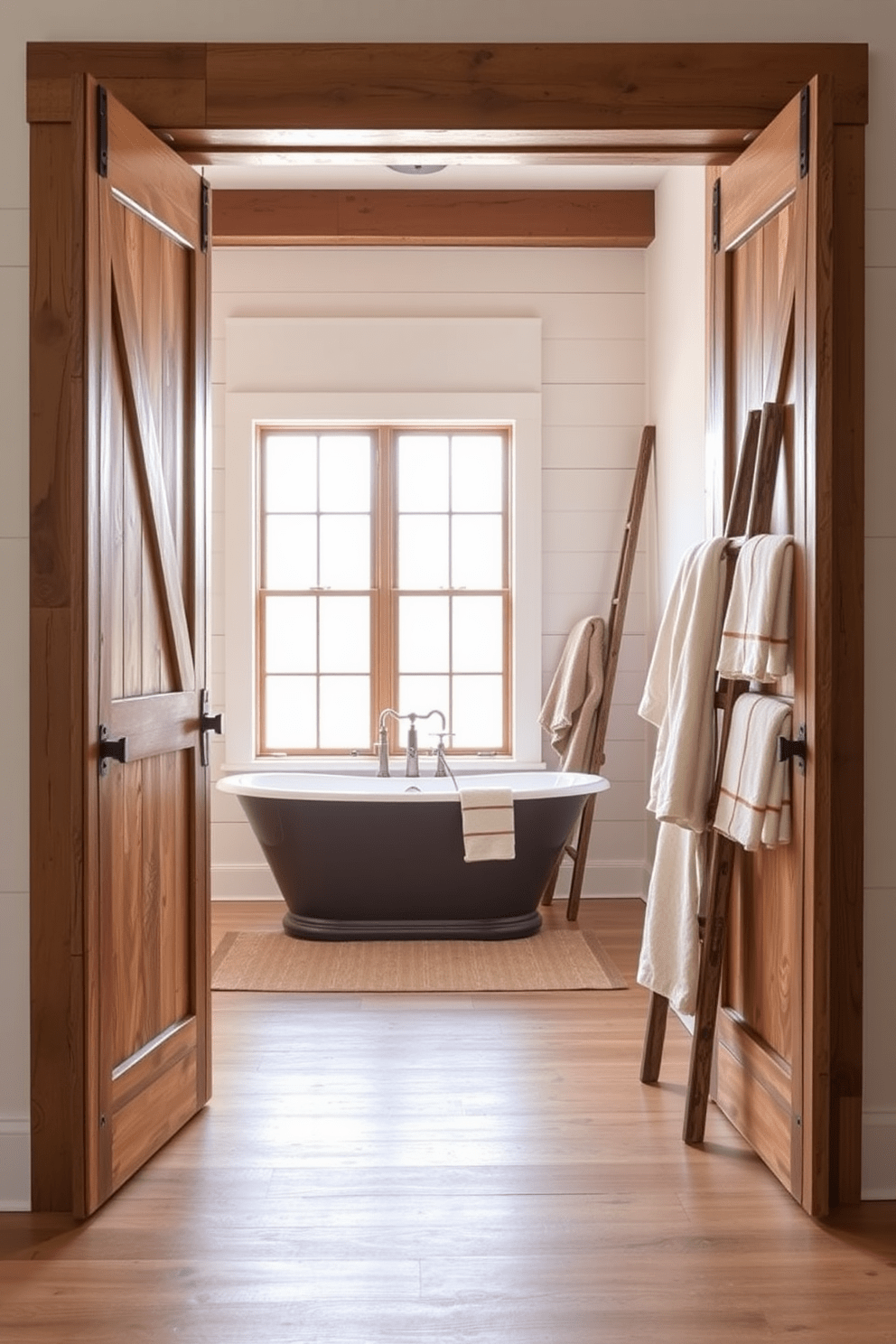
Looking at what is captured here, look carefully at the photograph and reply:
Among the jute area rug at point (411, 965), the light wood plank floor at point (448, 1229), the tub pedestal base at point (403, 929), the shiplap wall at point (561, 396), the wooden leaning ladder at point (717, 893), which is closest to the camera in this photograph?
the light wood plank floor at point (448, 1229)

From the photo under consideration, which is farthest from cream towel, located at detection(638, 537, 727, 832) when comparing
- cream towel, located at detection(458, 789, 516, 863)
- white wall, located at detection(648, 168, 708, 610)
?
cream towel, located at detection(458, 789, 516, 863)

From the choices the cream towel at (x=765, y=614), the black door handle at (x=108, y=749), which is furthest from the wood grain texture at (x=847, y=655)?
the black door handle at (x=108, y=749)

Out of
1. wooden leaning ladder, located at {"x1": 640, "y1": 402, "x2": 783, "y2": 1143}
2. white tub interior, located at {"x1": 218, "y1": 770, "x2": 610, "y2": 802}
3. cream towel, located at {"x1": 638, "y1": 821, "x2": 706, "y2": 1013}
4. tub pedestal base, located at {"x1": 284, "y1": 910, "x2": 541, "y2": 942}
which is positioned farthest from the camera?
tub pedestal base, located at {"x1": 284, "y1": 910, "x2": 541, "y2": 942}

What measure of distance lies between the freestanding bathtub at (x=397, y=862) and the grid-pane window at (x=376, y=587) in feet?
3.46

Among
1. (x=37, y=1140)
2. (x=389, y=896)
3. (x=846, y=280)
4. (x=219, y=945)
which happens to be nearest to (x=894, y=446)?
(x=846, y=280)

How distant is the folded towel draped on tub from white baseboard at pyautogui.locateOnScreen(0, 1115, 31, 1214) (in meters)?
1.55

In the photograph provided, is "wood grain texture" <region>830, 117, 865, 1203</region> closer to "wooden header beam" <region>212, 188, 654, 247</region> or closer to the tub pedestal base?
the tub pedestal base

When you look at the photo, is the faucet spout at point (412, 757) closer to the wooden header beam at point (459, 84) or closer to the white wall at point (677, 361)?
the white wall at point (677, 361)

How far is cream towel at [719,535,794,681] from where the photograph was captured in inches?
116

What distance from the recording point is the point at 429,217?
6129 millimetres

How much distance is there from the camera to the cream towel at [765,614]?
2947 millimetres

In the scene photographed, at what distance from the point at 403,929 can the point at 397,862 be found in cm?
32

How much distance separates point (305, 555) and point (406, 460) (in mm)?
667

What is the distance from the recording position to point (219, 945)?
5383 mm
